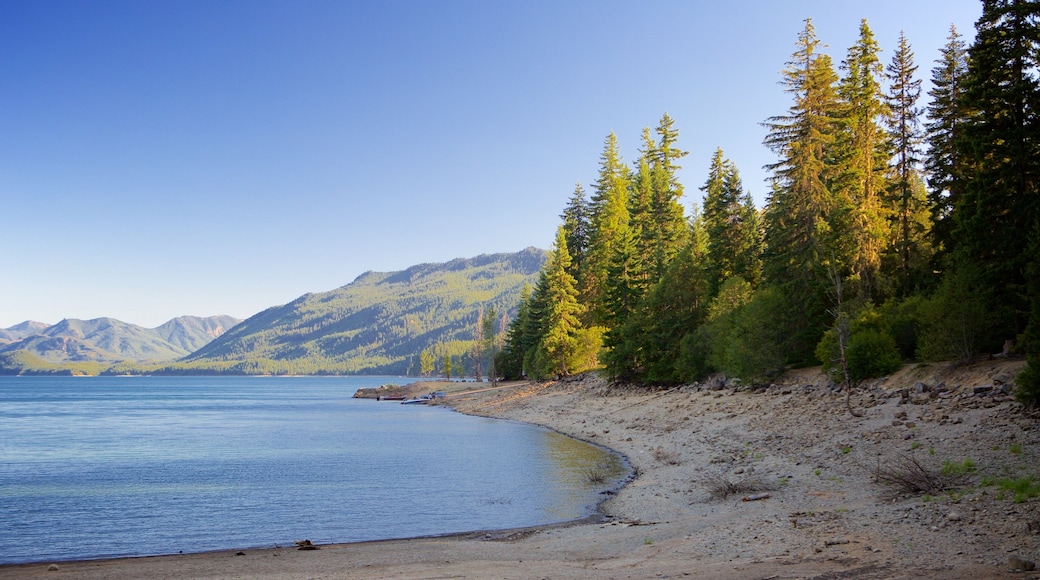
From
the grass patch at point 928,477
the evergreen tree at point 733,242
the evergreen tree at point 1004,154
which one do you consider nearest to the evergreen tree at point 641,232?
the evergreen tree at point 733,242

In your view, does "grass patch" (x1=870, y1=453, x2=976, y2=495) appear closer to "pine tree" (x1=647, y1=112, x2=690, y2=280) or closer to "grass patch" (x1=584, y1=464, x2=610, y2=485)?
"grass patch" (x1=584, y1=464, x2=610, y2=485)

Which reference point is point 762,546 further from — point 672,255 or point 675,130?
point 675,130

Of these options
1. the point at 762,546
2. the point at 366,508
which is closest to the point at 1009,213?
the point at 762,546

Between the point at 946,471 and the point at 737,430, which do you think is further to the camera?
the point at 737,430

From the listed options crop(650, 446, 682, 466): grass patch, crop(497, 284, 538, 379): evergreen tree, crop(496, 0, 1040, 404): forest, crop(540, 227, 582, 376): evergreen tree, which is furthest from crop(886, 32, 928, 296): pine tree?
crop(497, 284, 538, 379): evergreen tree

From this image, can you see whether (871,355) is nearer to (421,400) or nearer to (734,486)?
(734,486)

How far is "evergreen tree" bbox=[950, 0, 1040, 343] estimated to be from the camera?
2156 centimetres

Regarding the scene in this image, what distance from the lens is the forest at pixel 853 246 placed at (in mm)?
22266

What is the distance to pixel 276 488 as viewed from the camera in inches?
1008

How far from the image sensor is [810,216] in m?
36.5

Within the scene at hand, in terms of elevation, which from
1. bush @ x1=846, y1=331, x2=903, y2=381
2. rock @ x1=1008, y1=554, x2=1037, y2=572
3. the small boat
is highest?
bush @ x1=846, y1=331, x2=903, y2=381

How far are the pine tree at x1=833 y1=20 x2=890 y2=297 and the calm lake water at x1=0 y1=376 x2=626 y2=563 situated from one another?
16838mm

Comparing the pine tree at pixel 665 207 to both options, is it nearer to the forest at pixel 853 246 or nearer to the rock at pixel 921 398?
the forest at pixel 853 246

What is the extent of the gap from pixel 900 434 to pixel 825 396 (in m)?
8.88
